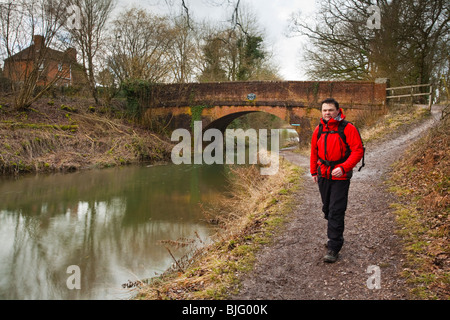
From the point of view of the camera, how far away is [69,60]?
1873 centimetres

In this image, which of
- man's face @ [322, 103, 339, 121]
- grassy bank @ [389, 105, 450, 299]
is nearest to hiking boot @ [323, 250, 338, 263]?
grassy bank @ [389, 105, 450, 299]

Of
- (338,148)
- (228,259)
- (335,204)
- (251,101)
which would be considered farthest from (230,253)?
(251,101)

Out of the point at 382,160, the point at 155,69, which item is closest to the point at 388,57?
the point at 382,160

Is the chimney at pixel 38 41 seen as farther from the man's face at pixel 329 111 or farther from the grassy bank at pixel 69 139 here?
the man's face at pixel 329 111

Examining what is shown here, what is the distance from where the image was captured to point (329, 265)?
154 inches

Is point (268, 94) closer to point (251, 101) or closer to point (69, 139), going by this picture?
point (251, 101)

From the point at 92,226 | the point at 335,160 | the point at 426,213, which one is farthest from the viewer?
the point at 92,226

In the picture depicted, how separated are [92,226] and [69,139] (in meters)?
9.53

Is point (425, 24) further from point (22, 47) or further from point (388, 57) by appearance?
point (22, 47)

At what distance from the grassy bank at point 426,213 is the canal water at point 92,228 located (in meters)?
3.35

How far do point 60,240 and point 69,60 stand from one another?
44.5 feet

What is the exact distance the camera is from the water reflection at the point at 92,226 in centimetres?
585

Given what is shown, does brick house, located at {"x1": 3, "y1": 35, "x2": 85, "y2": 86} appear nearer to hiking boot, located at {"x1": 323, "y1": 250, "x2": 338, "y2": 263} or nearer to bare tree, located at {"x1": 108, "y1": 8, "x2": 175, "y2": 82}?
bare tree, located at {"x1": 108, "y1": 8, "x2": 175, "y2": 82}

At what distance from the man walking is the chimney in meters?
16.3
